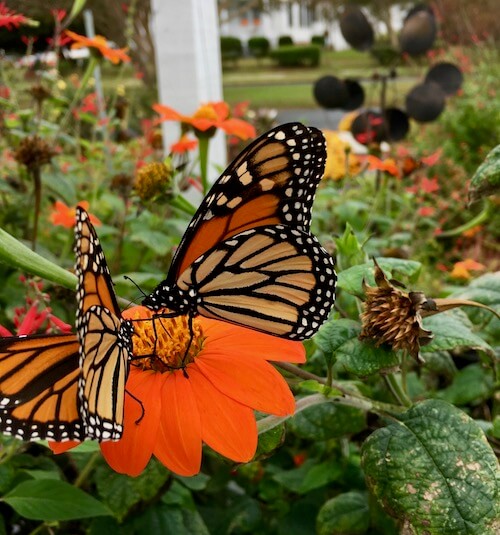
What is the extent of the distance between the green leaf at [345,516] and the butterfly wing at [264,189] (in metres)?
0.35

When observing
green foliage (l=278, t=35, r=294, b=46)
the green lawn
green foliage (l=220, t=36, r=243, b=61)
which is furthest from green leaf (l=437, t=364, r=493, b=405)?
green foliage (l=278, t=35, r=294, b=46)

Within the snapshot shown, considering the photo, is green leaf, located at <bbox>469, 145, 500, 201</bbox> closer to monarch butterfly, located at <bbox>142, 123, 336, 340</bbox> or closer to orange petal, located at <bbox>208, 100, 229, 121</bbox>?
monarch butterfly, located at <bbox>142, 123, 336, 340</bbox>

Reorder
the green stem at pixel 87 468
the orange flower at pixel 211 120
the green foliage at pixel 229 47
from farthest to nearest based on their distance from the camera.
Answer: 1. the green foliage at pixel 229 47
2. the orange flower at pixel 211 120
3. the green stem at pixel 87 468

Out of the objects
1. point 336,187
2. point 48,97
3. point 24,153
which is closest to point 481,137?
point 336,187

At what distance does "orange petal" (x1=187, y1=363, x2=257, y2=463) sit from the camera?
482 millimetres

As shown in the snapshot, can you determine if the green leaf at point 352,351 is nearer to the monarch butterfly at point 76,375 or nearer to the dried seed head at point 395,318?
the dried seed head at point 395,318

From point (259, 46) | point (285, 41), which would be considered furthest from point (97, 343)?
point (285, 41)

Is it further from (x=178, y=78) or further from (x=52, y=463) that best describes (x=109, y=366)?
(x=178, y=78)

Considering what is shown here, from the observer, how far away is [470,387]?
857mm

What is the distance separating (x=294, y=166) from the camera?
2.07ft

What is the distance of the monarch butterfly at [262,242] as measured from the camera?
24.6 inches

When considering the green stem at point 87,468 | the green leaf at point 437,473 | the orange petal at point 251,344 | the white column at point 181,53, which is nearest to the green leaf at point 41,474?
the green stem at point 87,468

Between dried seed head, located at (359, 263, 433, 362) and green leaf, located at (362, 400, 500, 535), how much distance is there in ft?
0.23

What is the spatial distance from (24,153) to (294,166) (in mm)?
576
